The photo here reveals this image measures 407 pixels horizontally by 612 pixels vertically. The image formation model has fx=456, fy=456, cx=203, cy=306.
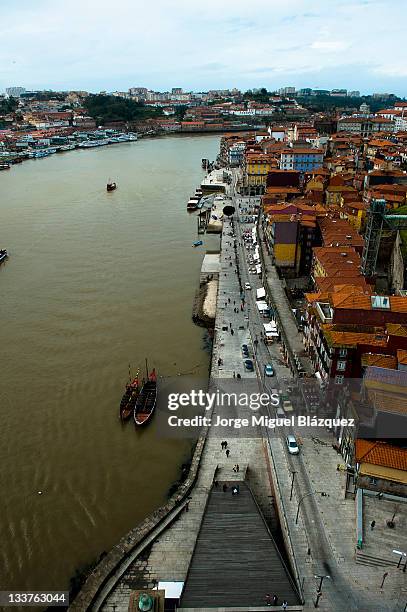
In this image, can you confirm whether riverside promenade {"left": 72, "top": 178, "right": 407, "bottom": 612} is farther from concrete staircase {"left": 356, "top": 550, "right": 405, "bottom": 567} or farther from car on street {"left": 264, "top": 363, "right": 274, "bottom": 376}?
car on street {"left": 264, "top": 363, "right": 274, "bottom": 376}

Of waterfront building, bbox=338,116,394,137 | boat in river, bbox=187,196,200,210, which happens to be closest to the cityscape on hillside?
Answer: boat in river, bbox=187,196,200,210

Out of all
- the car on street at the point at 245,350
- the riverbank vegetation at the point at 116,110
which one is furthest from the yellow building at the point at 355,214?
the riverbank vegetation at the point at 116,110

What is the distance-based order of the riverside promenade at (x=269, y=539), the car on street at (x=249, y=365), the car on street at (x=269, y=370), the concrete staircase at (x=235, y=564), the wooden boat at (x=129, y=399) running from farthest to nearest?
the car on street at (x=249, y=365) → the car on street at (x=269, y=370) → the wooden boat at (x=129, y=399) → the riverside promenade at (x=269, y=539) → the concrete staircase at (x=235, y=564)

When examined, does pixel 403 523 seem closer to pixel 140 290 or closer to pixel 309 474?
pixel 309 474

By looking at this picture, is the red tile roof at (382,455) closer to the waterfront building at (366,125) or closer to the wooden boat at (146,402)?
the wooden boat at (146,402)

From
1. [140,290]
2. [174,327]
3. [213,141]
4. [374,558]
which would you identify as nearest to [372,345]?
[374,558]
